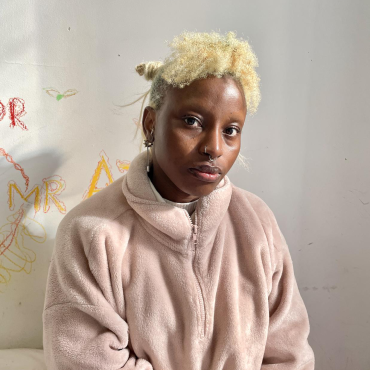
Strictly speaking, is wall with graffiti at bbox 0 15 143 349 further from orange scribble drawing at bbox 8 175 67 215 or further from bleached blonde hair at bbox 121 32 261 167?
bleached blonde hair at bbox 121 32 261 167

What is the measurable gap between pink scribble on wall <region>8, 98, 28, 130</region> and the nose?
0.60m

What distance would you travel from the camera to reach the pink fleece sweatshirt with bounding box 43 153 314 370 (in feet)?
2.80

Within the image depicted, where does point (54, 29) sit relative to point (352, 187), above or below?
above

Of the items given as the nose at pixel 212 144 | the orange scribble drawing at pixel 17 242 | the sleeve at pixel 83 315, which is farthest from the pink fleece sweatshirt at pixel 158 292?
the orange scribble drawing at pixel 17 242

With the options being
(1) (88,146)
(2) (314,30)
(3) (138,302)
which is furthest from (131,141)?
(2) (314,30)

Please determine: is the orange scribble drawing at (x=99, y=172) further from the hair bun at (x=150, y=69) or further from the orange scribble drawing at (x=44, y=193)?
the hair bun at (x=150, y=69)

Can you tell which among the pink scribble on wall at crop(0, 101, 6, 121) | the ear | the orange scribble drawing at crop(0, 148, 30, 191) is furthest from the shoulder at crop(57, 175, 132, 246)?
the pink scribble on wall at crop(0, 101, 6, 121)

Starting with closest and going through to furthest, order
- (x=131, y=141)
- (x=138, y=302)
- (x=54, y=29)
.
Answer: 1. (x=138, y=302)
2. (x=54, y=29)
3. (x=131, y=141)

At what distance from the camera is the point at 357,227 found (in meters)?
1.25

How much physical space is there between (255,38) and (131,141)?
0.51 metres

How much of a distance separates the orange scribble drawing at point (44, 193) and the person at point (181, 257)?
0.24 metres

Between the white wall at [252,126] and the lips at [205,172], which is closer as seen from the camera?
the lips at [205,172]

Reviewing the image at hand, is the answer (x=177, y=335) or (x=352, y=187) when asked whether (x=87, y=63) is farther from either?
(x=352, y=187)

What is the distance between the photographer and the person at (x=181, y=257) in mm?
820
